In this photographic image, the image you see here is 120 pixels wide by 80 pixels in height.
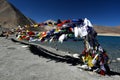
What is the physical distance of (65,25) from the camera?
12.7 meters

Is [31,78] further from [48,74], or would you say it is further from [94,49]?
[94,49]

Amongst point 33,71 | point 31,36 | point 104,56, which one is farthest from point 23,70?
point 31,36

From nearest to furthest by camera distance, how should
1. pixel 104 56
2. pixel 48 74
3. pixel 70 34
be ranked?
pixel 48 74 → pixel 104 56 → pixel 70 34

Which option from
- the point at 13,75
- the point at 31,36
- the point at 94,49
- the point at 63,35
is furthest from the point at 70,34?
the point at 31,36

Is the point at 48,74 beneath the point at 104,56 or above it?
beneath

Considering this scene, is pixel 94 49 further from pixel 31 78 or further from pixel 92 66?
pixel 31 78

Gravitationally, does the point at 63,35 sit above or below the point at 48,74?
above

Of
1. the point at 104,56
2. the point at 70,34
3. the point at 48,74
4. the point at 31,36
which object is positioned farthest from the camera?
the point at 31,36

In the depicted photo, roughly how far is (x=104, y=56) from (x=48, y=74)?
366 cm

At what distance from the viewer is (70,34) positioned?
12.5 metres

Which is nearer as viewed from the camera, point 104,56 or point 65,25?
point 104,56

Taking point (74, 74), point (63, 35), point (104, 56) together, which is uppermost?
point (63, 35)

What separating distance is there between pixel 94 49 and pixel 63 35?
279cm

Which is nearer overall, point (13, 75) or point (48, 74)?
point (13, 75)
